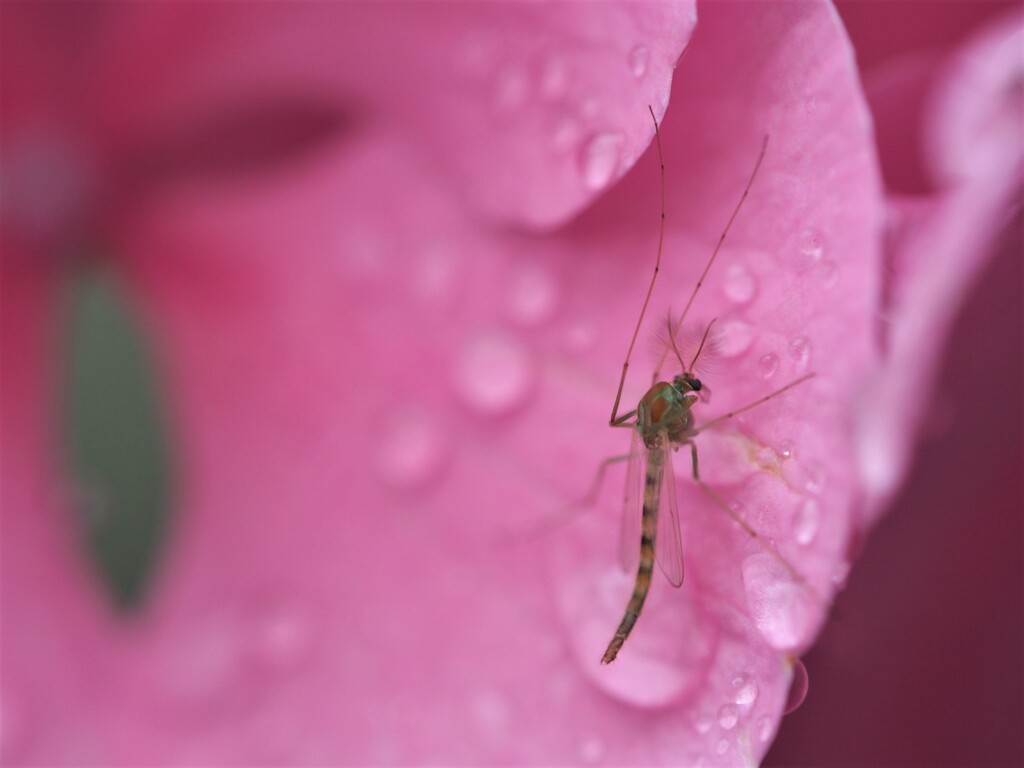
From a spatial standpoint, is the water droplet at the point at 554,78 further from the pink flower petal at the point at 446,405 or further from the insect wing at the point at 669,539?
the insect wing at the point at 669,539

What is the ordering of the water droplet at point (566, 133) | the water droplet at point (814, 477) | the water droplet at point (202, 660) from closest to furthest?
the water droplet at point (814, 477) → the water droplet at point (566, 133) → the water droplet at point (202, 660)

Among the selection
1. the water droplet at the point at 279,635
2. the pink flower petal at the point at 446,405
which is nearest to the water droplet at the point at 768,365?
the pink flower petal at the point at 446,405

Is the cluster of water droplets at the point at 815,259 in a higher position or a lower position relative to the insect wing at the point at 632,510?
higher

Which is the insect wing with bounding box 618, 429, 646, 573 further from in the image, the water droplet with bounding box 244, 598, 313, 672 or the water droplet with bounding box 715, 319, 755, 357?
the water droplet with bounding box 244, 598, 313, 672

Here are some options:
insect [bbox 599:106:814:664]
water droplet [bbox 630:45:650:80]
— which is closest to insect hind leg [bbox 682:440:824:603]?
insect [bbox 599:106:814:664]

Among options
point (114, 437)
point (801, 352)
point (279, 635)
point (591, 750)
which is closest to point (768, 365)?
point (801, 352)

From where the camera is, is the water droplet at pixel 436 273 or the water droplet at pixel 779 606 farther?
the water droplet at pixel 436 273

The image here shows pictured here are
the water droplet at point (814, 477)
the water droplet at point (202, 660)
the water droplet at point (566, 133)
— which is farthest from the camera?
the water droplet at point (202, 660)

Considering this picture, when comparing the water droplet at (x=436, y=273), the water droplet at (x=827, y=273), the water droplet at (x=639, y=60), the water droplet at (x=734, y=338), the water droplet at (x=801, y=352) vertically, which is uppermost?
the water droplet at (x=639, y=60)
